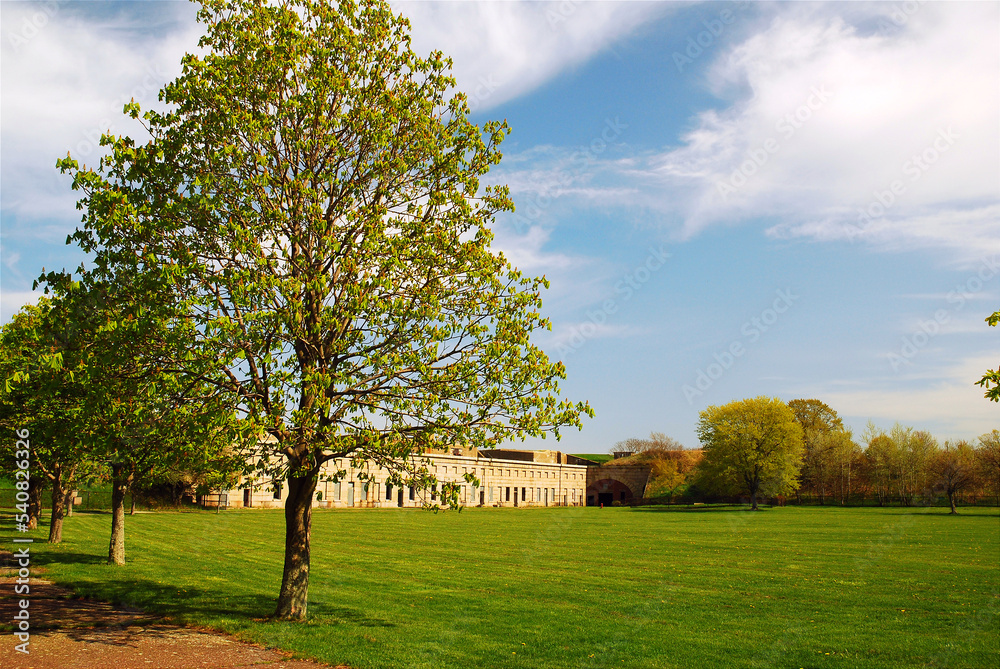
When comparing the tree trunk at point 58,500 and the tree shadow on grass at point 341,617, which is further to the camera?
the tree trunk at point 58,500

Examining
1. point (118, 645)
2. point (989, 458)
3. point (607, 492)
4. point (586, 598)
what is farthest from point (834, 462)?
point (118, 645)

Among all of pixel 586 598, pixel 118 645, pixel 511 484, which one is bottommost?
pixel 511 484

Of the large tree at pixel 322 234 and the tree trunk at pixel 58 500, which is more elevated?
the large tree at pixel 322 234

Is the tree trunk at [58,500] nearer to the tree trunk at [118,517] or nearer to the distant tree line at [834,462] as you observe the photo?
the tree trunk at [118,517]

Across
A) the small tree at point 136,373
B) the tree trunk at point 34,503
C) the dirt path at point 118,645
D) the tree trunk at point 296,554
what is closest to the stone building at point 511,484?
the tree trunk at point 34,503

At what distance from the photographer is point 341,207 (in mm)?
15766

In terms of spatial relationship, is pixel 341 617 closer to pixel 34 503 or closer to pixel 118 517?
pixel 118 517

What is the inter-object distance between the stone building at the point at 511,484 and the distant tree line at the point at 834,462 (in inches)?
1346

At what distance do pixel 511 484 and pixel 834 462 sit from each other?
5642 cm

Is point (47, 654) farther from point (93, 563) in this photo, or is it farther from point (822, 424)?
point (822, 424)

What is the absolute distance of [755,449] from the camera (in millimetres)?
95250

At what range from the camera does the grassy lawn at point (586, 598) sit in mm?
14156

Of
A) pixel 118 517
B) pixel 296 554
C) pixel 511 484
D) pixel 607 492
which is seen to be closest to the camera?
pixel 296 554

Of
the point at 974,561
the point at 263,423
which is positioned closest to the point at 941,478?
Answer: the point at 974,561
